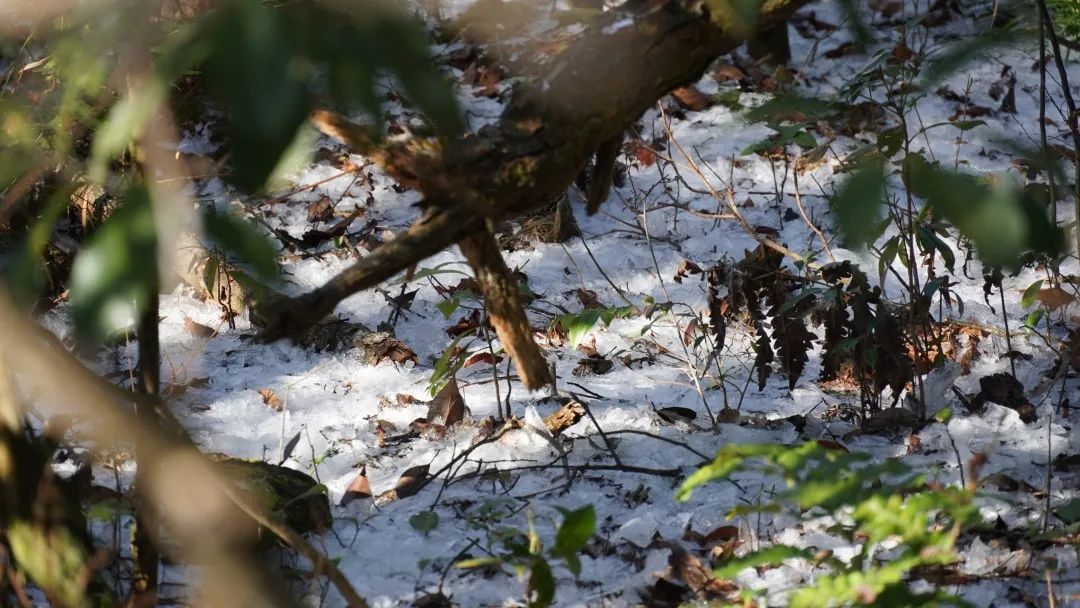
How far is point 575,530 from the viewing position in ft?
4.89

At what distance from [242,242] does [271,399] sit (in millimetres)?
2098

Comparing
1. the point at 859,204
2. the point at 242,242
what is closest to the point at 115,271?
the point at 242,242

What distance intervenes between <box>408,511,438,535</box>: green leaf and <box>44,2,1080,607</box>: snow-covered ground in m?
0.02

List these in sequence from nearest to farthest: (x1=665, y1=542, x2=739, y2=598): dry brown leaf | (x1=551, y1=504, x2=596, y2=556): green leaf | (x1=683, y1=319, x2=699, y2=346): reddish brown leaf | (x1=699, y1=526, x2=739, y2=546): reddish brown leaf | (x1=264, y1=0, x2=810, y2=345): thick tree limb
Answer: (x1=264, y1=0, x2=810, y2=345): thick tree limb → (x1=551, y1=504, x2=596, y2=556): green leaf → (x1=665, y1=542, x2=739, y2=598): dry brown leaf → (x1=699, y1=526, x2=739, y2=546): reddish brown leaf → (x1=683, y1=319, x2=699, y2=346): reddish brown leaf

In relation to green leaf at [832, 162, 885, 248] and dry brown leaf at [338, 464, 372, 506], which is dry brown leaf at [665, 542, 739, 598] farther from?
green leaf at [832, 162, 885, 248]

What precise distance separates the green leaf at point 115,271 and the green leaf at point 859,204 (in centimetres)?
59

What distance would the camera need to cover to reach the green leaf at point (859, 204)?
32.0 inches

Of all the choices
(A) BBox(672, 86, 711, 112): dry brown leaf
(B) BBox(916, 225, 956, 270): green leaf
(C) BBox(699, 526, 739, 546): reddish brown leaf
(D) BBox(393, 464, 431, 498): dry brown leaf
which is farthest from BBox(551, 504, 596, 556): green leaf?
(A) BBox(672, 86, 711, 112): dry brown leaf

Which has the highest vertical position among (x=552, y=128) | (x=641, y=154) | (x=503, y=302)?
(x=641, y=154)

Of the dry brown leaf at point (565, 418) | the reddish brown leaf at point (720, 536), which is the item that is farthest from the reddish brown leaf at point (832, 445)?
the dry brown leaf at point (565, 418)

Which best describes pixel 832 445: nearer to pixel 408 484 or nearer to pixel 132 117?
pixel 408 484

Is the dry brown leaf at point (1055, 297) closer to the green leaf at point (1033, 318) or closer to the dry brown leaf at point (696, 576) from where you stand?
the green leaf at point (1033, 318)

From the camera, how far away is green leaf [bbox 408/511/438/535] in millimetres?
2111

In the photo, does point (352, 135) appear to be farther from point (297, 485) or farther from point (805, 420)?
point (805, 420)
